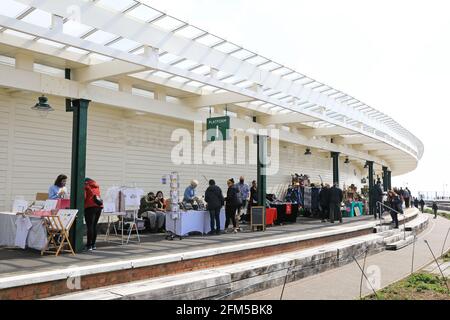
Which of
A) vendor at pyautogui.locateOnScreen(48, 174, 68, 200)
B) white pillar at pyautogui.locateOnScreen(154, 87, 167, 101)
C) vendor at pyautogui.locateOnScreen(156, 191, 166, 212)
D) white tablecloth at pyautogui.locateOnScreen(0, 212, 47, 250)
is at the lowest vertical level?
white tablecloth at pyautogui.locateOnScreen(0, 212, 47, 250)

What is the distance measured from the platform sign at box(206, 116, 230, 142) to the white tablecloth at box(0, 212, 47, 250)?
473 centimetres

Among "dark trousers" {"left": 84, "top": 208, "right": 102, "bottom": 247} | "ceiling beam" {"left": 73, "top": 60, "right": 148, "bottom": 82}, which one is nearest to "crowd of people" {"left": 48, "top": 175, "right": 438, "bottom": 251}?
"dark trousers" {"left": 84, "top": 208, "right": 102, "bottom": 247}

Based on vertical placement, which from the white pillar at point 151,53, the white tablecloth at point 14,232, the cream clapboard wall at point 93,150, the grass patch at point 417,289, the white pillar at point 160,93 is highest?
the white pillar at point 160,93

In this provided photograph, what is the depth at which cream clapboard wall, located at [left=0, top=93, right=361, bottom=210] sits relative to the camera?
8977 millimetres

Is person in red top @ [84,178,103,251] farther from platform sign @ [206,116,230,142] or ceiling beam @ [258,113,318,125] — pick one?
ceiling beam @ [258,113,318,125]

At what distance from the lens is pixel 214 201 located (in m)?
10.1

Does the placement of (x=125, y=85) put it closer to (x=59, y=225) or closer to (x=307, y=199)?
(x=59, y=225)

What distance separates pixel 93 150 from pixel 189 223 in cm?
297

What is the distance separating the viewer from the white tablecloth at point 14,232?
7447 mm

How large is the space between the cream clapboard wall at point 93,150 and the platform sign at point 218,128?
2048mm

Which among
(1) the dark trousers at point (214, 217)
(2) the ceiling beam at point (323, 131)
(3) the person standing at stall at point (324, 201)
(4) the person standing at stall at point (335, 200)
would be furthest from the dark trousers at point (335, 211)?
(1) the dark trousers at point (214, 217)

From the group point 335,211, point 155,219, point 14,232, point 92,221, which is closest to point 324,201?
point 335,211

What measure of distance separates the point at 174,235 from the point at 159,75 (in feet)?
12.1

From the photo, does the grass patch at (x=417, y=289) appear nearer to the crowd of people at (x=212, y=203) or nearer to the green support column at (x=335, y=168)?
the crowd of people at (x=212, y=203)
